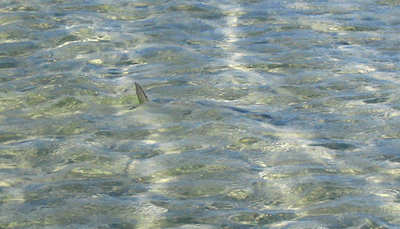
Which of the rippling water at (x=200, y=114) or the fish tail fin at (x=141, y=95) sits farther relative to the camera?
the fish tail fin at (x=141, y=95)

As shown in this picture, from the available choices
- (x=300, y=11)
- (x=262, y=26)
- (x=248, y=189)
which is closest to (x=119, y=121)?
(x=248, y=189)

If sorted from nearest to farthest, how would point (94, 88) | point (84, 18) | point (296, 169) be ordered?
point (296, 169) < point (94, 88) < point (84, 18)

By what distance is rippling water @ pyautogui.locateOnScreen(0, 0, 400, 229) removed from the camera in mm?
3643

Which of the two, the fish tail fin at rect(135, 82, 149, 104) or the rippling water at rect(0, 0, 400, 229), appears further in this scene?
the fish tail fin at rect(135, 82, 149, 104)

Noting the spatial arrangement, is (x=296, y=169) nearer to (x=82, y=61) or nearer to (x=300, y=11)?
(x=82, y=61)

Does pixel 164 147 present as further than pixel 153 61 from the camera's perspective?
No

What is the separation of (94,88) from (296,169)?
180 cm

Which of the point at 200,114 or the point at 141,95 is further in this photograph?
the point at 141,95

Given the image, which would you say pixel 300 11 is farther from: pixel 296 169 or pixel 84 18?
pixel 296 169

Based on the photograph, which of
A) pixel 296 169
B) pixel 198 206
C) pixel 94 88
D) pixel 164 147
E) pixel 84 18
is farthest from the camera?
pixel 84 18

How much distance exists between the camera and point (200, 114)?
15.7 feet

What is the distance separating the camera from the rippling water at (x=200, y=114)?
3643mm

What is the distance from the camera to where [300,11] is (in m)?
7.01

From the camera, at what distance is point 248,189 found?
3805 millimetres
